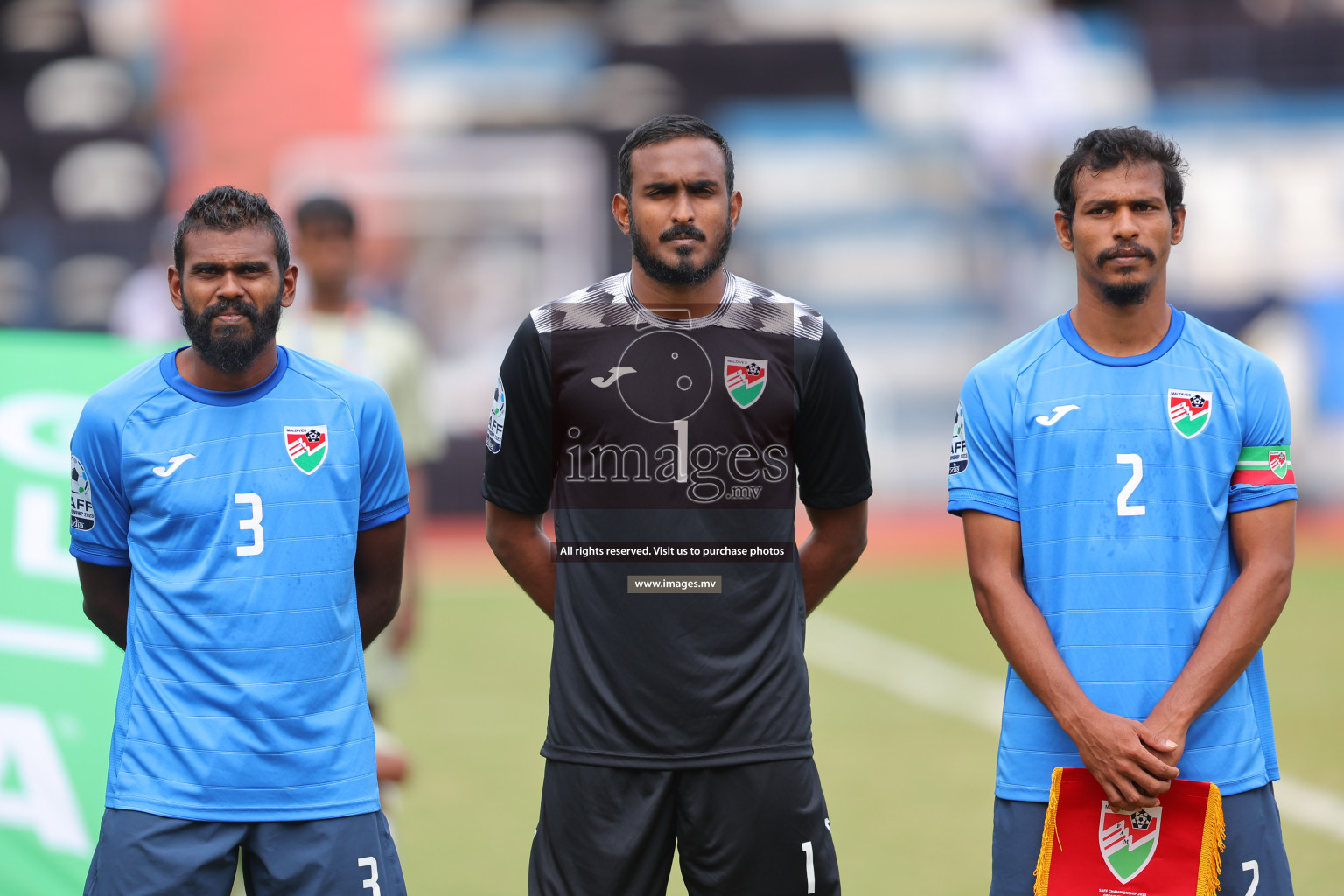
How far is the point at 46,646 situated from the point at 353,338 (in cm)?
141

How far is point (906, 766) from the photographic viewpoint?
7914 mm

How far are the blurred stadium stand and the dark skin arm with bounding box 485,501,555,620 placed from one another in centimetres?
1656

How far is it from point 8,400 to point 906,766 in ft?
15.2

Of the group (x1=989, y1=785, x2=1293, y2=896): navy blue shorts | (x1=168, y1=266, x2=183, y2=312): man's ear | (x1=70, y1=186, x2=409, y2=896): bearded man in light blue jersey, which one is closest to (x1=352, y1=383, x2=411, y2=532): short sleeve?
(x1=70, y1=186, x2=409, y2=896): bearded man in light blue jersey

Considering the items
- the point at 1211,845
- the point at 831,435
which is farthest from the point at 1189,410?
the point at 1211,845

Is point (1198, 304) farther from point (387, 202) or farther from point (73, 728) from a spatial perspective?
point (73, 728)

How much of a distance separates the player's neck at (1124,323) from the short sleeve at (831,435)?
20.0 inches

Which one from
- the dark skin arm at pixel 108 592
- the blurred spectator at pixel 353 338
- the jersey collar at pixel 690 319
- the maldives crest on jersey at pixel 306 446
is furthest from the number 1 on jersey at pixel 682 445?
the blurred spectator at pixel 353 338

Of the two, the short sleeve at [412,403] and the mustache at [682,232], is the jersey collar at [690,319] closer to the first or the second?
the mustache at [682,232]

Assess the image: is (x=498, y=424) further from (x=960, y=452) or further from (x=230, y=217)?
(x=960, y=452)

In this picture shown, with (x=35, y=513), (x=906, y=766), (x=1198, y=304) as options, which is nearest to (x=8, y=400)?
(x=35, y=513)

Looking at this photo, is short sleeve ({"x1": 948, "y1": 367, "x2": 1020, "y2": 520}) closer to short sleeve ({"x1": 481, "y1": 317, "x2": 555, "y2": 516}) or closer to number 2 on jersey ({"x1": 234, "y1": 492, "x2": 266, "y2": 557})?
short sleeve ({"x1": 481, "y1": 317, "x2": 555, "y2": 516})

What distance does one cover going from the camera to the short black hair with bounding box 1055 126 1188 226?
3.46 m

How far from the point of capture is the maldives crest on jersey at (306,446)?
3.40 meters
